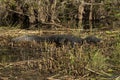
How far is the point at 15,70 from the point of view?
209 inches

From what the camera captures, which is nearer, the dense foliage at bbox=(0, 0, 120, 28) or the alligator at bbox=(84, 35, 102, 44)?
the alligator at bbox=(84, 35, 102, 44)

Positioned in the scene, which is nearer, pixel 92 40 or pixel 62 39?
pixel 92 40

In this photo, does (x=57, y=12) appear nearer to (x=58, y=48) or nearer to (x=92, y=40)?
(x=92, y=40)

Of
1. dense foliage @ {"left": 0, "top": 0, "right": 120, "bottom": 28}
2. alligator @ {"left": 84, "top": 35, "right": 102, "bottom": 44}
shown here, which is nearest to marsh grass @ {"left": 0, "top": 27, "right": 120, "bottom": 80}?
alligator @ {"left": 84, "top": 35, "right": 102, "bottom": 44}

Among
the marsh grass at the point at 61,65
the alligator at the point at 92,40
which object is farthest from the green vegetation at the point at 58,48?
the alligator at the point at 92,40

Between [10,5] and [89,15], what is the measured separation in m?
2.87

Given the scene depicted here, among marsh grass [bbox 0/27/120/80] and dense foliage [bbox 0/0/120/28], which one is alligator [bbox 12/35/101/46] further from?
dense foliage [bbox 0/0/120/28]

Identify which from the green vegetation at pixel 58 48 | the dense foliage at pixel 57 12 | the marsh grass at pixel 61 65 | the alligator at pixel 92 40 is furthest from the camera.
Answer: the dense foliage at pixel 57 12

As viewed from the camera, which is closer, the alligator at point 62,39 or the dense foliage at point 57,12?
the alligator at point 62,39

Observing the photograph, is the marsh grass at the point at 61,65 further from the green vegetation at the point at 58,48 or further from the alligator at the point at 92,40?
the alligator at the point at 92,40

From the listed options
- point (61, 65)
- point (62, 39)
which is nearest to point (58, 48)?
point (62, 39)

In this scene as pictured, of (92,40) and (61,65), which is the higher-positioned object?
(61,65)

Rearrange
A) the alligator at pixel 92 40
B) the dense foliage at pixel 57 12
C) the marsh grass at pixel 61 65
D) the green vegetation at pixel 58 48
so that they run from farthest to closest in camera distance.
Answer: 1. the dense foliage at pixel 57 12
2. the alligator at pixel 92 40
3. the green vegetation at pixel 58 48
4. the marsh grass at pixel 61 65

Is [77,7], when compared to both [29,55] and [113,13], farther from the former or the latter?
[29,55]
